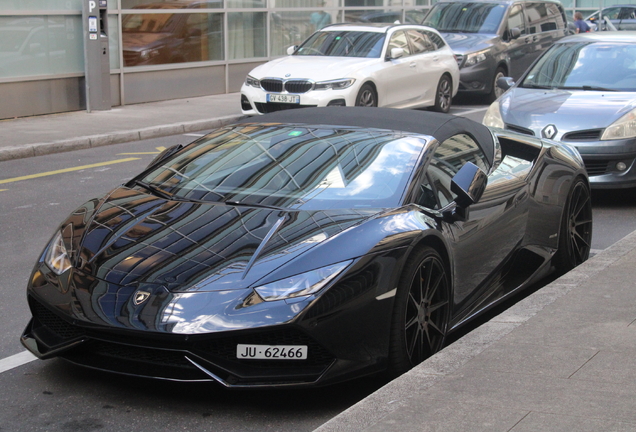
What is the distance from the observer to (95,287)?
4.16 metres

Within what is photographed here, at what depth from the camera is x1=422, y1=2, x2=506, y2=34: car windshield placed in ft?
62.1

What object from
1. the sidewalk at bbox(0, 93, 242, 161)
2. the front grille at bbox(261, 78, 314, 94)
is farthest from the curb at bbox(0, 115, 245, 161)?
the front grille at bbox(261, 78, 314, 94)

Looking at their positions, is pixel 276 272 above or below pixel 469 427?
above

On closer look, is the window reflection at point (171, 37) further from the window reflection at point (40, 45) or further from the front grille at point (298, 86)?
the front grille at point (298, 86)

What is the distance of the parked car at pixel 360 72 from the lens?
14.1m

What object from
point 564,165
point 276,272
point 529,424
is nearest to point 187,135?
point 564,165

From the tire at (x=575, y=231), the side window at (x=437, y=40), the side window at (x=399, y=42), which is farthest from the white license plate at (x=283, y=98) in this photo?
the tire at (x=575, y=231)

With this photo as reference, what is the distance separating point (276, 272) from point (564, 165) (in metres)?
3.09

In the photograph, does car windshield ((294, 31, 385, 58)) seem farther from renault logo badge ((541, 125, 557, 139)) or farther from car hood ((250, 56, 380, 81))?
renault logo badge ((541, 125, 557, 139))

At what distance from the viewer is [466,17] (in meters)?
19.3

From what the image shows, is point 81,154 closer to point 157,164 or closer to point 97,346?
point 157,164

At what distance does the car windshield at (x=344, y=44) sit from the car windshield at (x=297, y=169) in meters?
9.94

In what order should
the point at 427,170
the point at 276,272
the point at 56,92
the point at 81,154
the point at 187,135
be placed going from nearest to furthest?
the point at 276,272
the point at 427,170
the point at 81,154
the point at 187,135
the point at 56,92

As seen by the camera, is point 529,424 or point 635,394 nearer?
point 529,424
